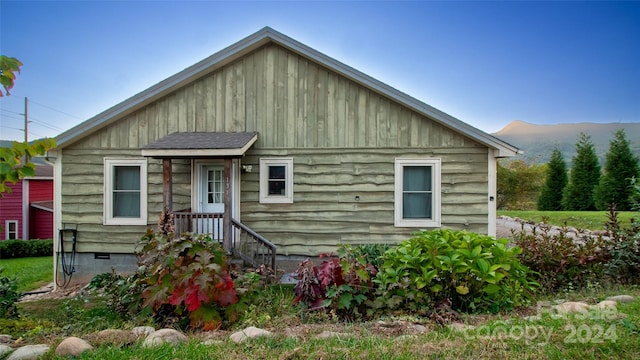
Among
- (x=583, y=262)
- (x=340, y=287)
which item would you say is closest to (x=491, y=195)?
(x=583, y=262)

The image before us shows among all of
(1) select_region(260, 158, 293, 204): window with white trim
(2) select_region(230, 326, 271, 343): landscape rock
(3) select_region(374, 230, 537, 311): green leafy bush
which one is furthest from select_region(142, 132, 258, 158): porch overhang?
(2) select_region(230, 326, 271, 343): landscape rock

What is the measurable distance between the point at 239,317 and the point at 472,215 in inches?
227

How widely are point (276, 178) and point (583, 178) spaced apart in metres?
17.5

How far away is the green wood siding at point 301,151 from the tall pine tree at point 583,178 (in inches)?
535

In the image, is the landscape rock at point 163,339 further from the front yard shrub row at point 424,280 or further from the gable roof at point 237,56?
the gable roof at point 237,56

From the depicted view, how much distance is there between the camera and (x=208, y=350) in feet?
9.60

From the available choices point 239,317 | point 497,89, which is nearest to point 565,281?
Result: point 239,317

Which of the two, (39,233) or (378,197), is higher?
(378,197)

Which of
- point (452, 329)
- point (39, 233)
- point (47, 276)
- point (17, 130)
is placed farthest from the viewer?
point (17, 130)

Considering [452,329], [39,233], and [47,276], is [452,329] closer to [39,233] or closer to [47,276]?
[47,276]

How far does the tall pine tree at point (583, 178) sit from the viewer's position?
17.1 metres

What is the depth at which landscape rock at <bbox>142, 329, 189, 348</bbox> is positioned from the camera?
3105mm

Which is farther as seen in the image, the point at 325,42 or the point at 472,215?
the point at 325,42

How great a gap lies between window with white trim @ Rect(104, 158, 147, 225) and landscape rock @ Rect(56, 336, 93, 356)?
5274mm
